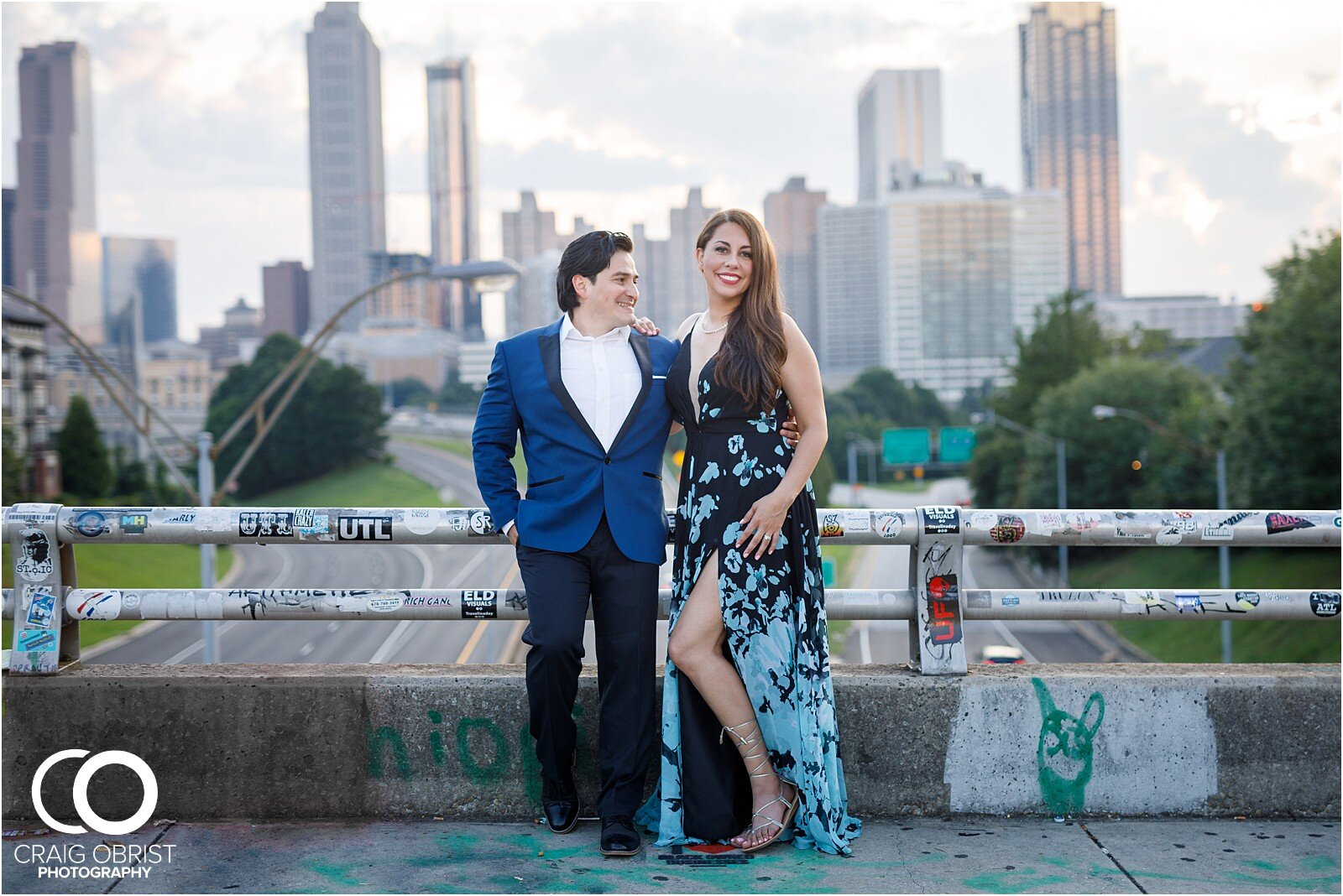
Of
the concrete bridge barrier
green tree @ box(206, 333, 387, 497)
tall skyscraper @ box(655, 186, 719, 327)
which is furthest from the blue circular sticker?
tall skyscraper @ box(655, 186, 719, 327)

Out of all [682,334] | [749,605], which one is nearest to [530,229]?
[682,334]

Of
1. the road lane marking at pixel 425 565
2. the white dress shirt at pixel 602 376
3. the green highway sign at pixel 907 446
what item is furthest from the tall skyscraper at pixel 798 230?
the white dress shirt at pixel 602 376

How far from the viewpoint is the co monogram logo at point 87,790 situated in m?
4.03

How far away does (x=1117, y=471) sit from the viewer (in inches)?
2008

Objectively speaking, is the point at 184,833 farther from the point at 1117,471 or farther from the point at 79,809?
the point at 1117,471

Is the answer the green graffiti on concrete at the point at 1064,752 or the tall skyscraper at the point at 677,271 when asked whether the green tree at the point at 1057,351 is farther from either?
the tall skyscraper at the point at 677,271

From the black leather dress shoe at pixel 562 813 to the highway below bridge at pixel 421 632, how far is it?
49.5 ft

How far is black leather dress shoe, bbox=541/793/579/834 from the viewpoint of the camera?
397cm

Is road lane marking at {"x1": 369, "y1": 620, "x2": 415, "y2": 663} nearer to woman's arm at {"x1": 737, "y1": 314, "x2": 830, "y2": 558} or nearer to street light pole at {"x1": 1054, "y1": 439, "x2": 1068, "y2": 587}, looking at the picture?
street light pole at {"x1": 1054, "y1": 439, "x2": 1068, "y2": 587}

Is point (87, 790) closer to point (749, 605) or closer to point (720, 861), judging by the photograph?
point (720, 861)

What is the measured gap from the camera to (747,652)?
3896 mm

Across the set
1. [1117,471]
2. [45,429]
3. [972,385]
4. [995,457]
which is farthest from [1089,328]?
[972,385]

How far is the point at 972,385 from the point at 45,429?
128m

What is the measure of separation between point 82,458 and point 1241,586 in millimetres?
64957
